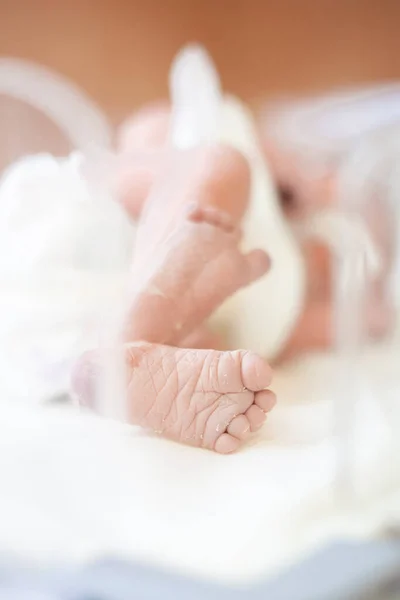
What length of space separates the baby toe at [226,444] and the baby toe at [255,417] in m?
0.01

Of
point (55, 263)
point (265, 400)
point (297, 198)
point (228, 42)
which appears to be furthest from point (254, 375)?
point (228, 42)

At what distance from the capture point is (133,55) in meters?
1.09

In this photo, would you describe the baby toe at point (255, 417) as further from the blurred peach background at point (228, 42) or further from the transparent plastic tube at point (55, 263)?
the blurred peach background at point (228, 42)

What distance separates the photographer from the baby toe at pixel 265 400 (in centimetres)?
37

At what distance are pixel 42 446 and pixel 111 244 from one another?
140mm

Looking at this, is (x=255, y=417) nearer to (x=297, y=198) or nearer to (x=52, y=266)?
(x=52, y=266)

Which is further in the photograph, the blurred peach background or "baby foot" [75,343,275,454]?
the blurred peach background

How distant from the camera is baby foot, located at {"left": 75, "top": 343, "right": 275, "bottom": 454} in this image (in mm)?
367

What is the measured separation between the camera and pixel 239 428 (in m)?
0.36

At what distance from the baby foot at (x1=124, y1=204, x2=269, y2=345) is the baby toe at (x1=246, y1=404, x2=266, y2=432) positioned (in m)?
0.07

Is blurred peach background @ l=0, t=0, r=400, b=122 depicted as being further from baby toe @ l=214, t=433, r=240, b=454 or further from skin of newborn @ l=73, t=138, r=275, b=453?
baby toe @ l=214, t=433, r=240, b=454

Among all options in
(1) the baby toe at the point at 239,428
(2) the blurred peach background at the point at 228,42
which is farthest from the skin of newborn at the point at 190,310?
(2) the blurred peach background at the point at 228,42

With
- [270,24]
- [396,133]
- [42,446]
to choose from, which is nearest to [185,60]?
[396,133]

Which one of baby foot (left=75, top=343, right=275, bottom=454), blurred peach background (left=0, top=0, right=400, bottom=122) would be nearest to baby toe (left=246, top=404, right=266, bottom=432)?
baby foot (left=75, top=343, right=275, bottom=454)
